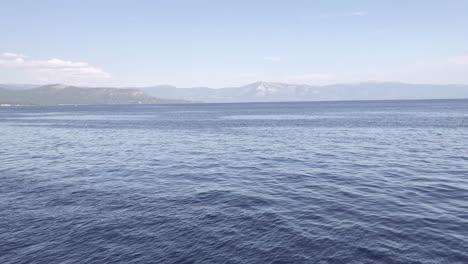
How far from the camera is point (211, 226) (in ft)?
73.6

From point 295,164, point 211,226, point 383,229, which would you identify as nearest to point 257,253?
point 211,226

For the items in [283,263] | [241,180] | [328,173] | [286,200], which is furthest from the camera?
[328,173]

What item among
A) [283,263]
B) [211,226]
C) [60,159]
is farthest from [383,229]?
[60,159]

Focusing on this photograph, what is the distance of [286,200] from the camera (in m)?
28.0

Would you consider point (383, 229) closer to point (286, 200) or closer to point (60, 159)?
point (286, 200)

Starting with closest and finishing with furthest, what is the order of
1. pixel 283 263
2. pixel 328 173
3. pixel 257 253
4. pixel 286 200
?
pixel 283 263
pixel 257 253
pixel 286 200
pixel 328 173

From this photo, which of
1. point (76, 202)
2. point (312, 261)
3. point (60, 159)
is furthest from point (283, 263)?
point (60, 159)

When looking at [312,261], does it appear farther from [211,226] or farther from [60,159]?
[60,159]

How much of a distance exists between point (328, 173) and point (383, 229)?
1724 centimetres

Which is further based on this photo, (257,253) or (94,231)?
(94,231)

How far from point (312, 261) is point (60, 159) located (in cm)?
4913

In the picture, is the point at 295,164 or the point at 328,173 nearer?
the point at 328,173

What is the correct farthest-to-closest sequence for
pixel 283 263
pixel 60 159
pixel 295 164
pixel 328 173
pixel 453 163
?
1. pixel 60 159
2. pixel 295 164
3. pixel 453 163
4. pixel 328 173
5. pixel 283 263

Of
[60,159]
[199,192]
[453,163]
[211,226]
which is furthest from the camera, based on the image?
[60,159]
